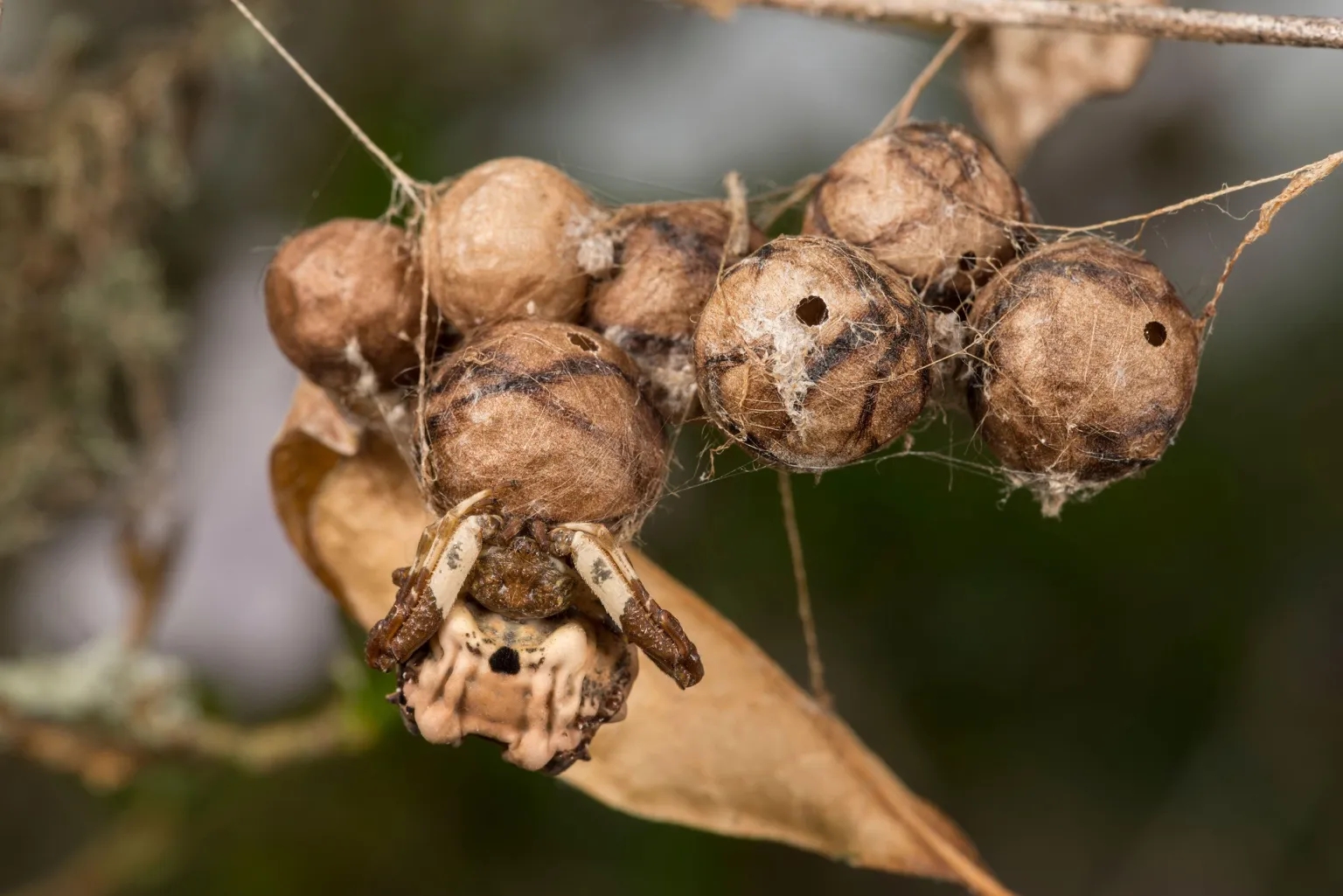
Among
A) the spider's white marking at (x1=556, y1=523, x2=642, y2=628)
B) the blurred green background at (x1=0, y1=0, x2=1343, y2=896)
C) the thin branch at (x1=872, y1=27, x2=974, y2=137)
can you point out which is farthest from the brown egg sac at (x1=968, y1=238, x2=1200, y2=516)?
the blurred green background at (x1=0, y1=0, x2=1343, y2=896)

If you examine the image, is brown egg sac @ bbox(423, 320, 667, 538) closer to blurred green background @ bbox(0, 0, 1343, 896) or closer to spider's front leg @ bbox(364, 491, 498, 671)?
spider's front leg @ bbox(364, 491, 498, 671)

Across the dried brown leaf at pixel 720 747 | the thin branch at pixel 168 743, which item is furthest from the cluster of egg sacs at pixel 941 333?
the thin branch at pixel 168 743

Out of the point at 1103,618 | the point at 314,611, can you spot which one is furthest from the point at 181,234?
the point at 1103,618

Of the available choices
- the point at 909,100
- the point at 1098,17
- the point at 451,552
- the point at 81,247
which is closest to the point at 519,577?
the point at 451,552

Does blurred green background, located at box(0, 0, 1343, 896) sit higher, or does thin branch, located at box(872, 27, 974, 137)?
thin branch, located at box(872, 27, 974, 137)

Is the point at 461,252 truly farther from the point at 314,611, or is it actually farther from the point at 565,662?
the point at 314,611

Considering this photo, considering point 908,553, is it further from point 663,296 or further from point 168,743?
point 168,743
